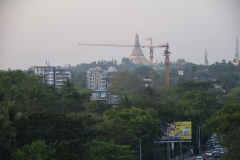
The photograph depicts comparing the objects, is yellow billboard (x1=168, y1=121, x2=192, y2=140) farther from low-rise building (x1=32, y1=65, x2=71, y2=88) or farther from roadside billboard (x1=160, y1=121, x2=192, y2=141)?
low-rise building (x1=32, y1=65, x2=71, y2=88)

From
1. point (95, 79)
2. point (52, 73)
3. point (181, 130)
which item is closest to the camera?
point (181, 130)

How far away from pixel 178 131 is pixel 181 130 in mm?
401

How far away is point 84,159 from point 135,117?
39.0 feet

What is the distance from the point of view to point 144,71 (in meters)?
148

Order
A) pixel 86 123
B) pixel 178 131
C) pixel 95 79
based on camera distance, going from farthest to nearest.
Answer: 1. pixel 95 79
2. pixel 178 131
3. pixel 86 123

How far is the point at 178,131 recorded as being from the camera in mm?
44875

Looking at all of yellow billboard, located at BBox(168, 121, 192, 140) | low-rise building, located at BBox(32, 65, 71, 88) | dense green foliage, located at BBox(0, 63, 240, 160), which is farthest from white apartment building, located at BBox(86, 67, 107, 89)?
yellow billboard, located at BBox(168, 121, 192, 140)

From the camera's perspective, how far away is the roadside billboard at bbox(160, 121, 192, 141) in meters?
44.1

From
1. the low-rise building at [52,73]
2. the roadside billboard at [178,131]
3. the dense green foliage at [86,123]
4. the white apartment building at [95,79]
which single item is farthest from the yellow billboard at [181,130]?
the white apartment building at [95,79]

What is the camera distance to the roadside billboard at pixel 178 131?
1735 inches

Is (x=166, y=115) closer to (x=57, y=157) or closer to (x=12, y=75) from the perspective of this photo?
(x=12, y=75)

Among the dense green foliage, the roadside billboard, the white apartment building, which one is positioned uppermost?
the white apartment building

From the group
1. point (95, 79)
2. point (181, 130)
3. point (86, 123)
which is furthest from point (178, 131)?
point (95, 79)

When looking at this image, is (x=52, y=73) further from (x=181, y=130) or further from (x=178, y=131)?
(x=178, y=131)
